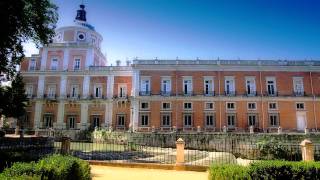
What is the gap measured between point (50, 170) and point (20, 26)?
12.0m

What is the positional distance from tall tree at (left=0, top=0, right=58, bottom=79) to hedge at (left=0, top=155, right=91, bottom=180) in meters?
8.79

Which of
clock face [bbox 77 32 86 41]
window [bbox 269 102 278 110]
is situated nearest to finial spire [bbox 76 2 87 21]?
clock face [bbox 77 32 86 41]

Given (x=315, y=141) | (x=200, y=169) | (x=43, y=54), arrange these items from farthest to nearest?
(x=43, y=54), (x=315, y=141), (x=200, y=169)

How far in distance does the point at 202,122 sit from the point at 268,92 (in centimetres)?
911

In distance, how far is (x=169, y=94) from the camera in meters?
38.6

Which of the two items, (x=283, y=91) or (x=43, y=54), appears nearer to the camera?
(x=283, y=91)

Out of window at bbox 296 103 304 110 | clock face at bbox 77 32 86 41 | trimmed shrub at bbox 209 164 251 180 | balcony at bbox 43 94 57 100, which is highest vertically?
clock face at bbox 77 32 86 41

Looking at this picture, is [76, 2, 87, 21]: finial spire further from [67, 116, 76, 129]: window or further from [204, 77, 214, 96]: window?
[204, 77, 214, 96]: window

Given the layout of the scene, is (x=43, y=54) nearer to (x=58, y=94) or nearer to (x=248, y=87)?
(x=58, y=94)

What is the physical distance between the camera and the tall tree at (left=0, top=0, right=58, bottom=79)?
1473cm

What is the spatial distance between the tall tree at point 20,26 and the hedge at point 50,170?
8.79m

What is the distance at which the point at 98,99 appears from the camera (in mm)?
40594

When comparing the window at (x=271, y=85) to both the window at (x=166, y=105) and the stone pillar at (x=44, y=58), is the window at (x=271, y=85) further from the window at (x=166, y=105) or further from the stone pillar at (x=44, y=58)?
the stone pillar at (x=44, y=58)

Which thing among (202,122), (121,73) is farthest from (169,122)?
(121,73)
